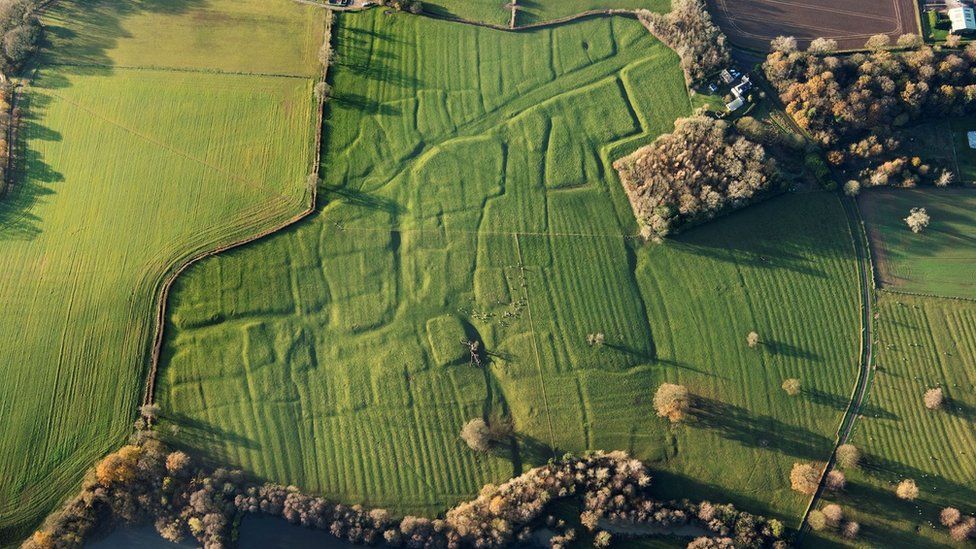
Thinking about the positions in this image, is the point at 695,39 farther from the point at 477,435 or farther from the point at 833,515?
the point at 833,515

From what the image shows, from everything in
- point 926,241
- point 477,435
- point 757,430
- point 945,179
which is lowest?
point 477,435

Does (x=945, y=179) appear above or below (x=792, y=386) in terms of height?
above

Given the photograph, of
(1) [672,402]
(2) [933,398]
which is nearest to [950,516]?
(2) [933,398]

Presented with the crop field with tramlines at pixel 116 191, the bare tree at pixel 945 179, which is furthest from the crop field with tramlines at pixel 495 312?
the bare tree at pixel 945 179

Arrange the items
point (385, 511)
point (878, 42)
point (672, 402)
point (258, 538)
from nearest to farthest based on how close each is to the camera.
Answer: point (258, 538), point (385, 511), point (672, 402), point (878, 42)

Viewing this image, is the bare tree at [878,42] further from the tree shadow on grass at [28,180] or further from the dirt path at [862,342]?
the tree shadow on grass at [28,180]

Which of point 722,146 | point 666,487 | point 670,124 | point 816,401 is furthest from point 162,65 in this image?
point 816,401
